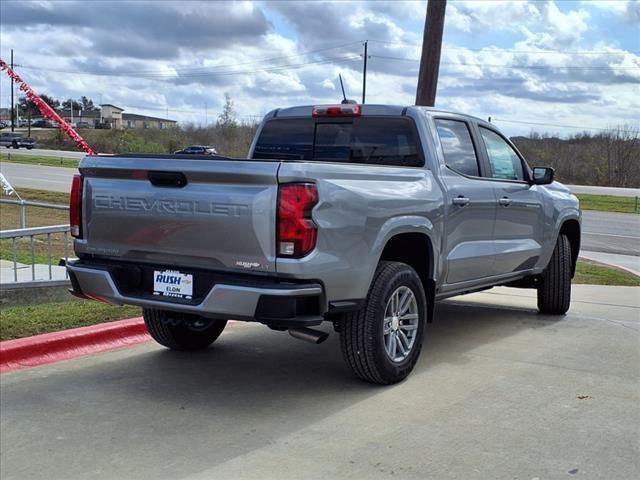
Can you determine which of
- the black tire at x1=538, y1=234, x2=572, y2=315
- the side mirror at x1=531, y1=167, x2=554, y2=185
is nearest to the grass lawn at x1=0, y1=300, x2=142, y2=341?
the side mirror at x1=531, y1=167, x2=554, y2=185

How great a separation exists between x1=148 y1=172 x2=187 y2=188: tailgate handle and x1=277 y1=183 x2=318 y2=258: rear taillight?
2.38 ft

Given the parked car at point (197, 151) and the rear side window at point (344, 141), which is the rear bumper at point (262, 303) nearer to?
the parked car at point (197, 151)

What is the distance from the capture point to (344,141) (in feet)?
20.3

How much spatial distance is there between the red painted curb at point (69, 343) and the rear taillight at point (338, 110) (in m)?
2.47

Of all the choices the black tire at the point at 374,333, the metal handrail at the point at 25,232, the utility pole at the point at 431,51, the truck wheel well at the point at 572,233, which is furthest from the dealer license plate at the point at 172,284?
the utility pole at the point at 431,51

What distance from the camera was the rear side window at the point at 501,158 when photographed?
6.77 metres

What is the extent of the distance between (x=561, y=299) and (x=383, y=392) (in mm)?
3383

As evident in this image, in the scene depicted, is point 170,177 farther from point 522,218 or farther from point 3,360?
point 522,218

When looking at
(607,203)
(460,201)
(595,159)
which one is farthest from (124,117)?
(460,201)

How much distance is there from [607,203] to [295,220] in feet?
92.1

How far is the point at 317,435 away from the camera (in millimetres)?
4316

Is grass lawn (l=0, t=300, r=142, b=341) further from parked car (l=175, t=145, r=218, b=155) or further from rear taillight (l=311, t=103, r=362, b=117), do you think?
rear taillight (l=311, t=103, r=362, b=117)

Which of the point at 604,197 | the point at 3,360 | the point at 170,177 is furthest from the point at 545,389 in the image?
the point at 604,197

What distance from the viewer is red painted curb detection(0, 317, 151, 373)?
565 centimetres
